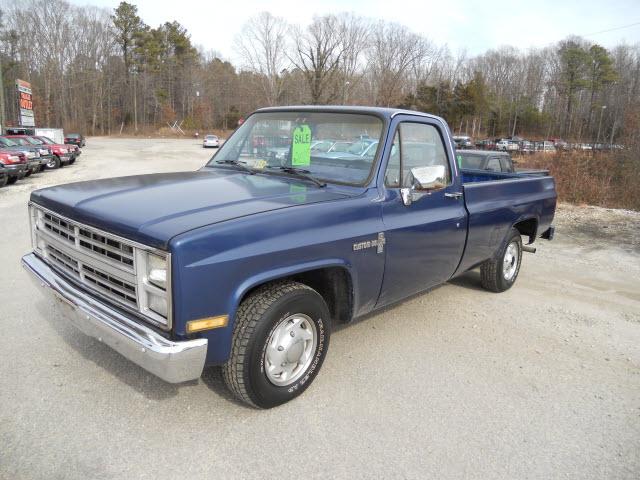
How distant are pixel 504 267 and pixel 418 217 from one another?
239 centimetres

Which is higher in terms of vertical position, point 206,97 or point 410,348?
point 206,97

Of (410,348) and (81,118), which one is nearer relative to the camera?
(410,348)

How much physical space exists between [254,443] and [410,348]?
180cm

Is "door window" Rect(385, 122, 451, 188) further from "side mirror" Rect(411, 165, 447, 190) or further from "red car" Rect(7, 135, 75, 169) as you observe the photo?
"red car" Rect(7, 135, 75, 169)

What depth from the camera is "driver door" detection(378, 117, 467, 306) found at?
3.71 meters

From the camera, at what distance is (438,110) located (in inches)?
2660

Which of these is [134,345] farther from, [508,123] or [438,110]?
[508,123]

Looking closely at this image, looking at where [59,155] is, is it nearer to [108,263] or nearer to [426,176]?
[108,263]

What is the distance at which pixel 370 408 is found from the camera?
3.27 meters

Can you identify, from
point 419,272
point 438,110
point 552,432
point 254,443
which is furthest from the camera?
point 438,110

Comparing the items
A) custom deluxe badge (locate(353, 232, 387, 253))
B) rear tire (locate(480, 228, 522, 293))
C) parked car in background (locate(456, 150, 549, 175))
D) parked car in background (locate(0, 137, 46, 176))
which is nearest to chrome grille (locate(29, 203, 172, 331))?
custom deluxe badge (locate(353, 232, 387, 253))

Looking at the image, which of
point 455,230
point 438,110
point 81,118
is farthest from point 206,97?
point 455,230

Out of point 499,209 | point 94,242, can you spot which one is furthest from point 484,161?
point 94,242

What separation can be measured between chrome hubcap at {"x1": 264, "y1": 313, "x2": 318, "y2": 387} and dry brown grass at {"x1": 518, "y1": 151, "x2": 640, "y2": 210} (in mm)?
14127
